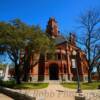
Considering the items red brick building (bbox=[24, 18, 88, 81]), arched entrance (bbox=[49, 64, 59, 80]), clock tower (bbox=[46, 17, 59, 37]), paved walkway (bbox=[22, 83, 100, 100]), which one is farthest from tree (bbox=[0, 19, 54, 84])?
clock tower (bbox=[46, 17, 59, 37])

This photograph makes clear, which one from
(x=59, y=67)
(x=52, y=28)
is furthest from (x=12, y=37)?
(x=52, y=28)

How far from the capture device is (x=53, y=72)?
5434 centimetres

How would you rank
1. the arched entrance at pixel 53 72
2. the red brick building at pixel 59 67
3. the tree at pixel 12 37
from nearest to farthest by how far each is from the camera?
1. the tree at pixel 12 37
2. the red brick building at pixel 59 67
3. the arched entrance at pixel 53 72

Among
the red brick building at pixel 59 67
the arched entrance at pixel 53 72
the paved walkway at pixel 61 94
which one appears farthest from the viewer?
the arched entrance at pixel 53 72

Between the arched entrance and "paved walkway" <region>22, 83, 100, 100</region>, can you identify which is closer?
"paved walkway" <region>22, 83, 100, 100</region>

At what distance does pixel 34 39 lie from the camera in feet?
111

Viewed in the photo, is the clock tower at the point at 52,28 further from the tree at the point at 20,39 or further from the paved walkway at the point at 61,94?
the paved walkway at the point at 61,94

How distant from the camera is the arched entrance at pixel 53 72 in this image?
53.5 meters

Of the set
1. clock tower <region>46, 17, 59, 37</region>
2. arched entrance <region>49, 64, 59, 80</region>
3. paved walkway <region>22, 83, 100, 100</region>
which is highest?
clock tower <region>46, 17, 59, 37</region>

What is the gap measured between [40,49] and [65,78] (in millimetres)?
19459

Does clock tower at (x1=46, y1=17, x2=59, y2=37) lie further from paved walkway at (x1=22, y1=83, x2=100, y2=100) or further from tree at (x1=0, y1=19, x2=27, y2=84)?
paved walkway at (x1=22, y1=83, x2=100, y2=100)

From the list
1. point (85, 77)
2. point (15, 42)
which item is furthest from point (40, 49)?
point (85, 77)

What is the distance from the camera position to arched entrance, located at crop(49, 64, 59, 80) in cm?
5350

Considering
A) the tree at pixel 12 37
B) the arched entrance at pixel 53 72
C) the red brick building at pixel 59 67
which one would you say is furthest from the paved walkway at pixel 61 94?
the arched entrance at pixel 53 72
